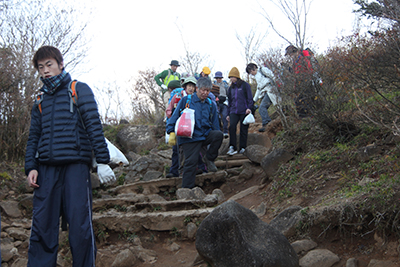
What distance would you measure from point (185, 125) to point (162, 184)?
166cm

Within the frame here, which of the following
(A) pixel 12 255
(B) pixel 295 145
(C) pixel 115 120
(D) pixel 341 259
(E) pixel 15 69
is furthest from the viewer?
(C) pixel 115 120

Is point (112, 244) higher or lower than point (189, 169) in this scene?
lower

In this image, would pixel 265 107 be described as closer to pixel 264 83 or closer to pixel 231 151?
pixel 264 83

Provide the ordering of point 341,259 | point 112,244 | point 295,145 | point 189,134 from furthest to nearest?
point 295,145, point 189,134, point 112,244, point 341,259

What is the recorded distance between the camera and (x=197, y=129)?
19.4 feet

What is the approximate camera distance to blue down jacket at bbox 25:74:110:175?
295 cm

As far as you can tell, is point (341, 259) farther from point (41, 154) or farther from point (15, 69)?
point (15, 69)

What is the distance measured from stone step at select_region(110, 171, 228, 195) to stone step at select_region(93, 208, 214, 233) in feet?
6.60

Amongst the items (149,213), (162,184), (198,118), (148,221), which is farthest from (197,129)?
(148,221)

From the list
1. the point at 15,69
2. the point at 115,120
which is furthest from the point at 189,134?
the point at 115,120

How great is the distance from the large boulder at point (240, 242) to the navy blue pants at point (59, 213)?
108 centimetres

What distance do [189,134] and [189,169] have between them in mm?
642

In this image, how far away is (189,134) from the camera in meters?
5.71

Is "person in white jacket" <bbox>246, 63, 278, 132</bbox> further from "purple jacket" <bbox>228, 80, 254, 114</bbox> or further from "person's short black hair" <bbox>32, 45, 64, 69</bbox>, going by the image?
"person's short black hair" <bbox>32, 45, 64, 69</bbox>
